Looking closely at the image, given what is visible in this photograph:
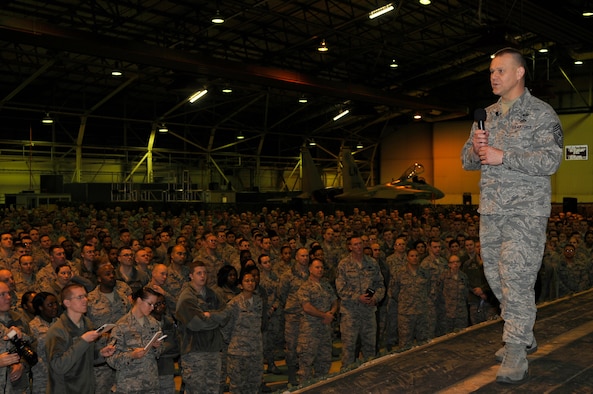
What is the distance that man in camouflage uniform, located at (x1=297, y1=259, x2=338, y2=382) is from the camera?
7.97 m

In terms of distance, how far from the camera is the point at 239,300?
7344mm

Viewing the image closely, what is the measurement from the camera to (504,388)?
2.88 metres

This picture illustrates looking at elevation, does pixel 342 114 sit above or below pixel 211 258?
above

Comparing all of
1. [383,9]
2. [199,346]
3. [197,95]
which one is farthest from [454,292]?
[197,95]

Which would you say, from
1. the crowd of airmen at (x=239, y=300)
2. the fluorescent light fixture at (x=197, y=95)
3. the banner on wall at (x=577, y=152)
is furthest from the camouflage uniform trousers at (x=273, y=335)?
the banner on wall at (x=577, y=152)

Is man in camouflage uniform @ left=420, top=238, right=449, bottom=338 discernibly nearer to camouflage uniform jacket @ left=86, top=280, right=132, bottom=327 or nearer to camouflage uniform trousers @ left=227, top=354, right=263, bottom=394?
camouflage uniform trousers @ left=227, top=354, right=263, bottom=394

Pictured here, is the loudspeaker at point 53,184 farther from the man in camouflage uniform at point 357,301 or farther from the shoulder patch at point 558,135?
the shoulder patch at point 558,135

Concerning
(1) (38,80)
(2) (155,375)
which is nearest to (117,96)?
(1) (38,80)

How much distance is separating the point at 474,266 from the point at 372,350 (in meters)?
2.81

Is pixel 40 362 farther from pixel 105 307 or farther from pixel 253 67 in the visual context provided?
pixel 253 67

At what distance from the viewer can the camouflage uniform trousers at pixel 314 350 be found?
798 centimetres

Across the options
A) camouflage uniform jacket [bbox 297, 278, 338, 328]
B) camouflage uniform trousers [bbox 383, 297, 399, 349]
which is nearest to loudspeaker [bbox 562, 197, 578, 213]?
camouflage uniform trousers [bbox 383, 297, 399, 349]

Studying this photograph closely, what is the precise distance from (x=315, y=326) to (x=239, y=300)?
128cm

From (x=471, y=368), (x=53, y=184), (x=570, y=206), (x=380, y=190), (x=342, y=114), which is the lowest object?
(x=471, y=368)
